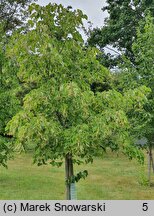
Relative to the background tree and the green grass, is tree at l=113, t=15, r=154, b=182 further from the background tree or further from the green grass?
the background tree

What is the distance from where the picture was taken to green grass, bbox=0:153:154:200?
38.8 feet

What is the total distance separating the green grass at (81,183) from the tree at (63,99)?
584 centimetres

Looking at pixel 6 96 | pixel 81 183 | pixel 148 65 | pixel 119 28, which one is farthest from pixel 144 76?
pixel 119 28

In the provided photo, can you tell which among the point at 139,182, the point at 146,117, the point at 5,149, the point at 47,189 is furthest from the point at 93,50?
the point at 139,182

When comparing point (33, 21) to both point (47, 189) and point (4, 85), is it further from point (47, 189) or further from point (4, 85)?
point (47, 189)

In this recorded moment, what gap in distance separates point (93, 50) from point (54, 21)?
81 centimetres

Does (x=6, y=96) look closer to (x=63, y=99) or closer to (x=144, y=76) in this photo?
(x=63, y=99)

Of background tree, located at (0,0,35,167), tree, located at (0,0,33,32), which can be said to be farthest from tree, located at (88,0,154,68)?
background tree, located at (0,0,35,167)

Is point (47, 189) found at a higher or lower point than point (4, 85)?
lower

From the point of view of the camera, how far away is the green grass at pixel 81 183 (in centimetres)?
1184

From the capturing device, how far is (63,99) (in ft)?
18.7

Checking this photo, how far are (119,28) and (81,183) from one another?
1149 centimetres

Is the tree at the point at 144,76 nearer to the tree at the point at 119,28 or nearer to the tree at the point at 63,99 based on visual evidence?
the tree at the point at 63,99

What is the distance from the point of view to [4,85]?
281 inches
